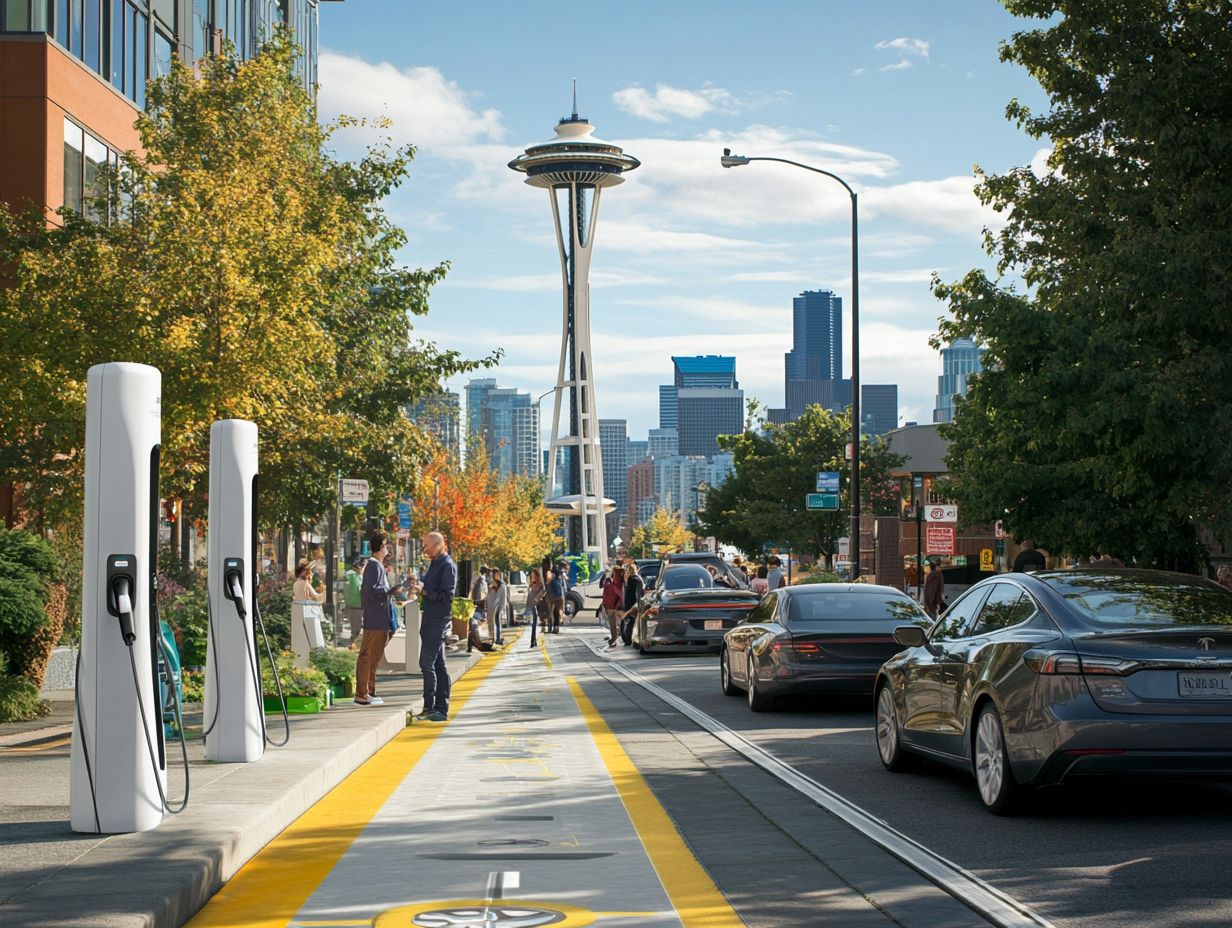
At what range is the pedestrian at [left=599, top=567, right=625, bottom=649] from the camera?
33.6 metres

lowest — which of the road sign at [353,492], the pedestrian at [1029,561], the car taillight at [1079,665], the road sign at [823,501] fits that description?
the car taillight at [1079,665]

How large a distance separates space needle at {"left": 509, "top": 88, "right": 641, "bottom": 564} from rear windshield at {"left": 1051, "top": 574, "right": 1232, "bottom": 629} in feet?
348

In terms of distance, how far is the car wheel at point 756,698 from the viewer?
17.2 m

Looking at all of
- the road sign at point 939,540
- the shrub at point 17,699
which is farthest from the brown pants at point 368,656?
the road sign at point 939,540

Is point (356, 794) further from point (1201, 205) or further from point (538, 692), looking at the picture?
point (1201, 205)

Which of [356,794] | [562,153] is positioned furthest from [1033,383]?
[562,153]

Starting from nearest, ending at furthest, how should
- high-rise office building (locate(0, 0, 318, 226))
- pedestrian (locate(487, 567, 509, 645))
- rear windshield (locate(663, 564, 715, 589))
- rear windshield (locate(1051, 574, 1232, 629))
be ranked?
rear windshield (locate(1051, 574, 1232, 629))
high-rise office building (locate(0, 0, 318, 226))
rear windshield (locate(663, 564, 715, 589))
pedestrian (locate(487, 567, 509, 645))

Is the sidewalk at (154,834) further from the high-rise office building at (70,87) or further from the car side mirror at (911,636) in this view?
the high-rise office building at (70,87)

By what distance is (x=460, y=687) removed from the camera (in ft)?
73.4

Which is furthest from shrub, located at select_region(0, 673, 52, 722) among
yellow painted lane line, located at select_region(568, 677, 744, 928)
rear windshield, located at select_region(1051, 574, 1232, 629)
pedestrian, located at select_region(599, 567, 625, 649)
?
pedestrian, located at select_region(599, 567, 625, 649)

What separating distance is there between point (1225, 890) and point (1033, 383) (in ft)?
47.6

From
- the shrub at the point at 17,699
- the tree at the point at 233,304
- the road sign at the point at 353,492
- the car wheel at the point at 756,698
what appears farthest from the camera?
the road sign at the point at 353,492

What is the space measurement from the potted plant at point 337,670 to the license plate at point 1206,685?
1099cm

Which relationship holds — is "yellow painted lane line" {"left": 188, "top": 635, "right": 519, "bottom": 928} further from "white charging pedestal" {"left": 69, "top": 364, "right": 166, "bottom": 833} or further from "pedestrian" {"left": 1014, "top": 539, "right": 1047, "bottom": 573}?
"pedestrian" {"left": 1014, "top": 539, "right": 1047, "bottom": 573}
